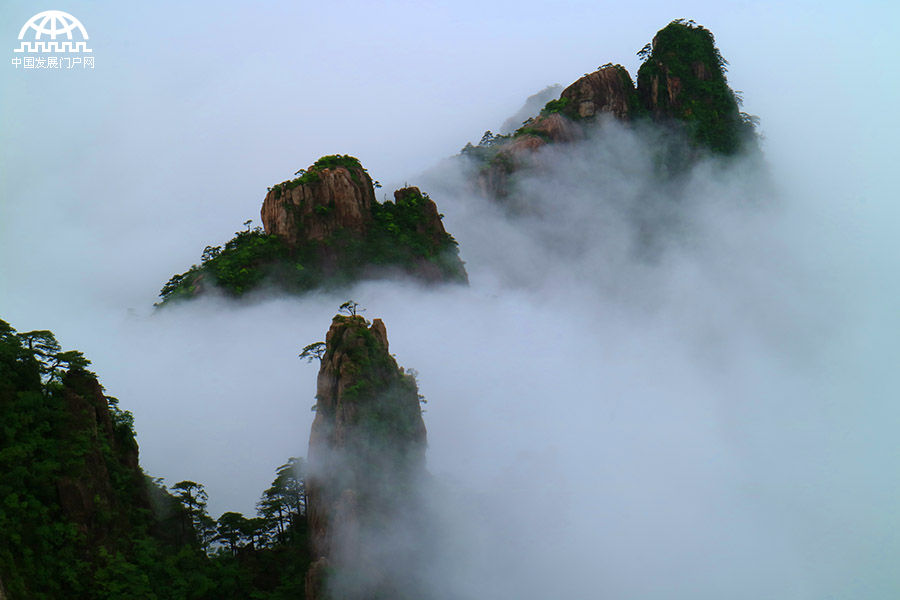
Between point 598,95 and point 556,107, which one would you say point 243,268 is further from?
point 598,95

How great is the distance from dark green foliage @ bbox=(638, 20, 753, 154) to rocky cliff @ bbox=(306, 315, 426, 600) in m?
58.1

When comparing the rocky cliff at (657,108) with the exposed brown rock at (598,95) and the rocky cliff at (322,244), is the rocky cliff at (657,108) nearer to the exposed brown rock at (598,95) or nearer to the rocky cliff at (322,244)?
the exposed brown rock at (598,95)

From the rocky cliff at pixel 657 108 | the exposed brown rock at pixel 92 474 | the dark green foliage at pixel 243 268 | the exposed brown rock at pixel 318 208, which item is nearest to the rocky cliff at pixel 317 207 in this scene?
the exposed brown rock at pixel 318 208

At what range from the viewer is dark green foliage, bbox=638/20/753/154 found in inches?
3445

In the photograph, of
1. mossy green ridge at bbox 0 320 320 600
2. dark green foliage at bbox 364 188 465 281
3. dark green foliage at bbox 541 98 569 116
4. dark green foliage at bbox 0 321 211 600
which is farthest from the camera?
dark green foliage at bbox 541 98 569 116

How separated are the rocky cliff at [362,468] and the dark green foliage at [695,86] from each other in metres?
58.1

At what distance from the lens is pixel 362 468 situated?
3997 centimetres

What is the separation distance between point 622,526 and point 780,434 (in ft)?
129

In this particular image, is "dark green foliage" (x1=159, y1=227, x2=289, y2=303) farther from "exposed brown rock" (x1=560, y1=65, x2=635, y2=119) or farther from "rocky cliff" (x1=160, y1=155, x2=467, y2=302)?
"exposed brown rock" (x1=560, y1=65, x2=635, y2=119)

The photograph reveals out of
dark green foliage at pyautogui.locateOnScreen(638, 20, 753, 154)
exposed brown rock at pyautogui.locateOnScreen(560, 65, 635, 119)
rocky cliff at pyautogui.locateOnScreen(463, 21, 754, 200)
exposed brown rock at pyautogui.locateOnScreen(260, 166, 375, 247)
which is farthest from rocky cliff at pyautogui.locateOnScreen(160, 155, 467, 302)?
dark green foliage at pyautogui.locateOnScreen(638, 20, 753, 154)

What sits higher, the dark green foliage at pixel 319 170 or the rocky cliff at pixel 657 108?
the rocky cliff at pixel 657 108

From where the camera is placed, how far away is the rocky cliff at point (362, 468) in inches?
1460

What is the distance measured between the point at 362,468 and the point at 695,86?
6693 centimetres

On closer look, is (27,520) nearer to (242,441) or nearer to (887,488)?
(242,441)
